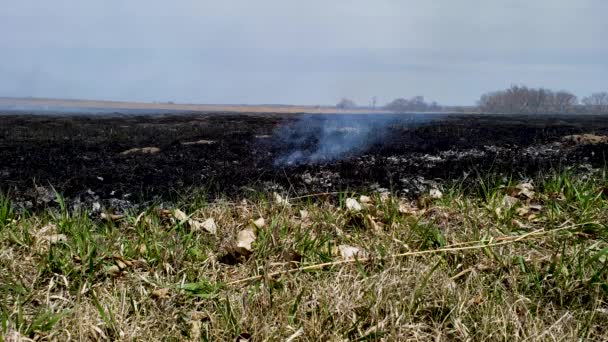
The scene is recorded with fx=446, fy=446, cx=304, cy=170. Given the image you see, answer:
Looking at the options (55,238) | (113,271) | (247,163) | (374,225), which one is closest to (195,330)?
(113,271)

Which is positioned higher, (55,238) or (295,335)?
(55,238)

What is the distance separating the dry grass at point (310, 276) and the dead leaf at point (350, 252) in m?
0.02

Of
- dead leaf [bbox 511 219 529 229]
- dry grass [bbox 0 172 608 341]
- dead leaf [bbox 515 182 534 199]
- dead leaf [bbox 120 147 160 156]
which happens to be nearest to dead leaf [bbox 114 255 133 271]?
dry grass [bbox 0 172 608 341]

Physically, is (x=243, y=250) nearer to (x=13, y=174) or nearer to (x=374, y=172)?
(x=374, y=172)

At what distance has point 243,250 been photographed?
11.2ft

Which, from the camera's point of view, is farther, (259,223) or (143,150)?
(143,150)

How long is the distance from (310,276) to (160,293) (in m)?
1.03

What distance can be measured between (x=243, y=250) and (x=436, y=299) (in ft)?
4.73

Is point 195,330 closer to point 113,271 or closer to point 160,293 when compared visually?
point 160,293

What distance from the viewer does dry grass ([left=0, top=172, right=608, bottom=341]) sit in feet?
8.70

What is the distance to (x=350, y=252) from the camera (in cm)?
346

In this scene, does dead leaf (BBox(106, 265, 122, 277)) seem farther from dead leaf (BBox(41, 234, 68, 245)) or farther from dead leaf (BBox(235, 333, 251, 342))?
dead leaf (BBox(235, 333, 251, 342))

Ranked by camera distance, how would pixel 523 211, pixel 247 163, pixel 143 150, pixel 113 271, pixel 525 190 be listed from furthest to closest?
pixel 143 150 < pixel 247 163 < pixel 525 190 < pixel 523 211 < pixel 113 271

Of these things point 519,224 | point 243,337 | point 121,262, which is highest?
point 519,224
